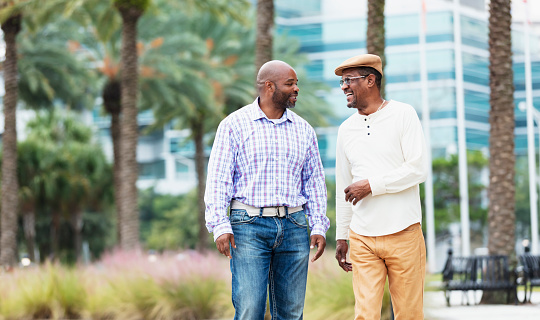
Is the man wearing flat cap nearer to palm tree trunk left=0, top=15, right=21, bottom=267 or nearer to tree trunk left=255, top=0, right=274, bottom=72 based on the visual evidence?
tree trunk left=255, top=0, right=274, bottom=72

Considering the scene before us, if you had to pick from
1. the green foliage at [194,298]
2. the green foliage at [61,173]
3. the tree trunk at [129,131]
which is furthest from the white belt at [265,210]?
the green foliage at [61,173]

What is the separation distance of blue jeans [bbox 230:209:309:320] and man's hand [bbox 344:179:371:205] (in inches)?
12.5

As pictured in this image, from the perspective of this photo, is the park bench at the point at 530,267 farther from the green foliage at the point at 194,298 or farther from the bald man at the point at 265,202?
the bald man at the point at 265,202

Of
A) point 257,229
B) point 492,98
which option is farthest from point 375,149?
point 492,98

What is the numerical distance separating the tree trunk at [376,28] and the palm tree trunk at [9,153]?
12.5 meters

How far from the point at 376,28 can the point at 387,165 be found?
25.2ft

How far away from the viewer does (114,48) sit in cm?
2877

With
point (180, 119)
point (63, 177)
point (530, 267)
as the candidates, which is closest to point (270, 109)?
point (530, 267)

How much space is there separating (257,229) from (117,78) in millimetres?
24912

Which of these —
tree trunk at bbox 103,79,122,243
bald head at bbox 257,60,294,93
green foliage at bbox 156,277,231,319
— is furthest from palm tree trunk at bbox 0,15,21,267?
bald head at bbox 257,60,294,93

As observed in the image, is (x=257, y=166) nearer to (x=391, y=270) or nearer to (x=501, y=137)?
(x=391, y=270)

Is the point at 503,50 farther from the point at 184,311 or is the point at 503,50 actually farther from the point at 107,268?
the point at 107,268

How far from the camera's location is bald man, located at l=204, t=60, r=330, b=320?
4.42 m

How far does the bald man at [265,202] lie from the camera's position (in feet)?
14.5
